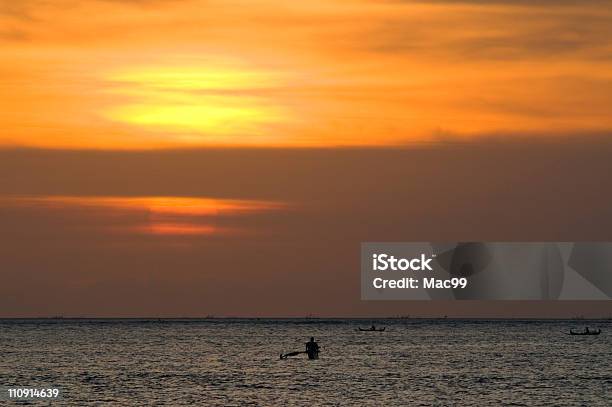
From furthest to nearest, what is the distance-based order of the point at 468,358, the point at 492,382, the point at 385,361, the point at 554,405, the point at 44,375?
the point at 468,358
the point at 385,361
the point at 44,375
the point at 492,382
the point at 554,405

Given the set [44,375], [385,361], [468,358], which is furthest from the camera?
[468,358]

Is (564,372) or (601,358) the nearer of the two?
(564,372)

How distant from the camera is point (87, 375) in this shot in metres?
137

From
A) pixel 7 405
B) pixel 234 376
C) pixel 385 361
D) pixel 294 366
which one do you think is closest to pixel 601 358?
pixel 385 361

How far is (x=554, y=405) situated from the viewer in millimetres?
104875

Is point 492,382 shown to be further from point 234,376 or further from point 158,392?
point 158,392

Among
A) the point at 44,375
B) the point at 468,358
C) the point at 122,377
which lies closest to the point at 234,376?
the point at 122,377

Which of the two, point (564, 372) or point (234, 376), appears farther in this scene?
point (564, 372)

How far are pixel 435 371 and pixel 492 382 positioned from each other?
18477 mm

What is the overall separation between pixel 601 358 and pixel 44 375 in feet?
315

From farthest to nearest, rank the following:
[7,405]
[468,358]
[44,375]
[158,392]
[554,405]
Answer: [468,358] → [44,375] → [158,392] → [554,405] → [7,405]

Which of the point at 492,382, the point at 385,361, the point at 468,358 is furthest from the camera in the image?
the point at 468,358

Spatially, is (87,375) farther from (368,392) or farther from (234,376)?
(368,392)

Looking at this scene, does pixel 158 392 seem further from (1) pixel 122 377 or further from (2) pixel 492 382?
(2) pixel 492 382
